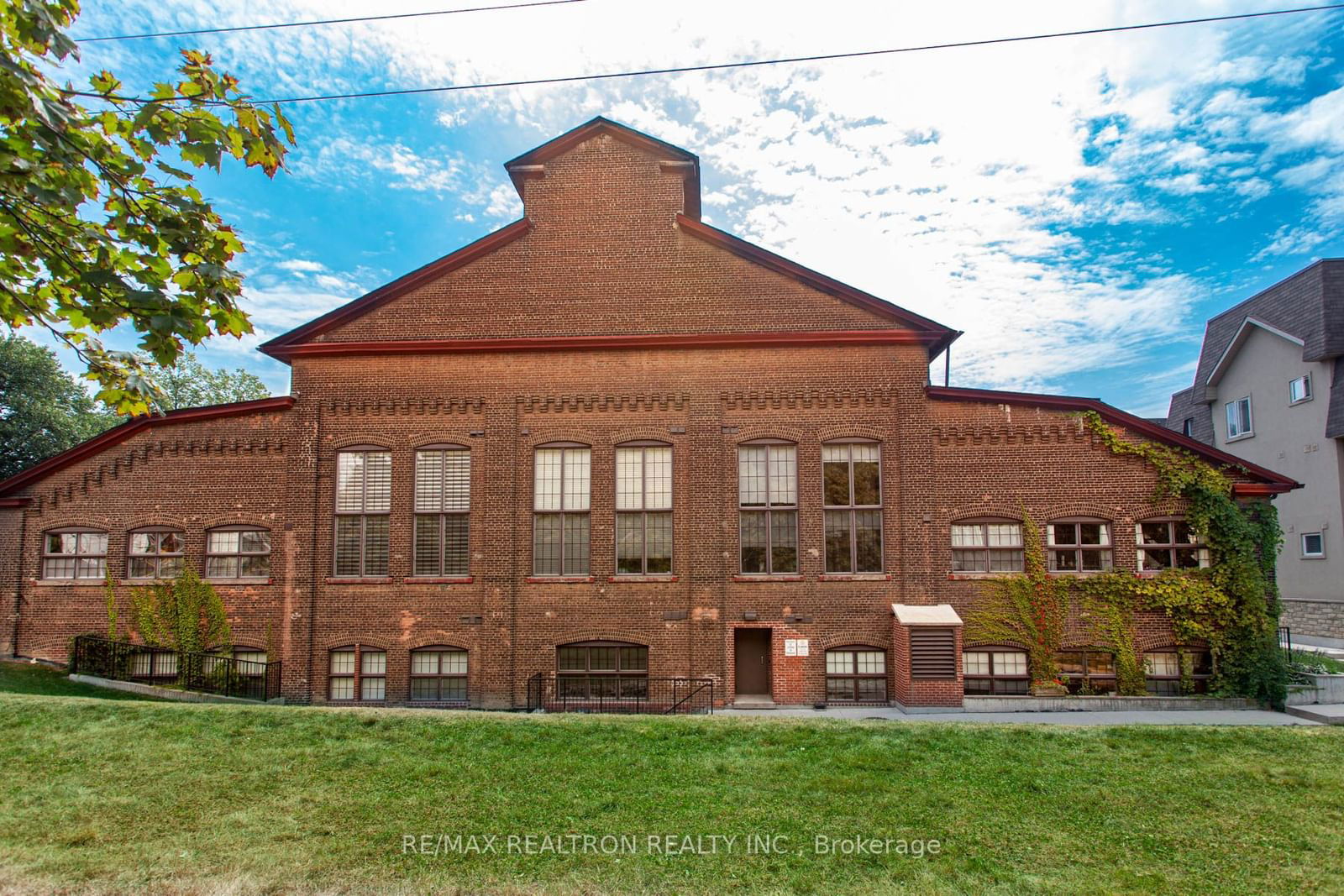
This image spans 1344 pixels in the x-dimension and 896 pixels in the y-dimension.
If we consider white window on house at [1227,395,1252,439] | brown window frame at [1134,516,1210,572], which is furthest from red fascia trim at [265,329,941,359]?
white window on house at [1227,395,1252,439]

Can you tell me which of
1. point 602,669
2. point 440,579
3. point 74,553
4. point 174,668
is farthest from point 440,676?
point 74,553

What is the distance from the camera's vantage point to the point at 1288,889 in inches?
279

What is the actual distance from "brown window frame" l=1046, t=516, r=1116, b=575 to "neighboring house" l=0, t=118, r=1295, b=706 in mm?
70

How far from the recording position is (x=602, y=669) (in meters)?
16.4

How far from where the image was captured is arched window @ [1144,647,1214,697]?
15836 millimetres

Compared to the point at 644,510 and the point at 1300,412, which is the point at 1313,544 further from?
the point at 644,510

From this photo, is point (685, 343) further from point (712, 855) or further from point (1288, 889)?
point (1288, 889)

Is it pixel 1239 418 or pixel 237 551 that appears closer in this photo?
pixel 237 551

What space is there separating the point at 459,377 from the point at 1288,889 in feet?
51.6

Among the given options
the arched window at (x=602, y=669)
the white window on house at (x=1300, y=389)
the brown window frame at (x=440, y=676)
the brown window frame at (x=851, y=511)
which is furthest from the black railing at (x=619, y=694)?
the white window on house at (x=1300, y=389)

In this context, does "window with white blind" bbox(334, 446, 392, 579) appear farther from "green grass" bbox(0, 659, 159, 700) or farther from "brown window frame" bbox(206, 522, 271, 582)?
"green grass" bbox(0, 659, 159, 700)

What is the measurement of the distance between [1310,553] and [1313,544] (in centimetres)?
31

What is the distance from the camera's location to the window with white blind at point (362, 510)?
56.0 feet

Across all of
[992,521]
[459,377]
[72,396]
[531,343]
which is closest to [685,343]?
[531,343]
